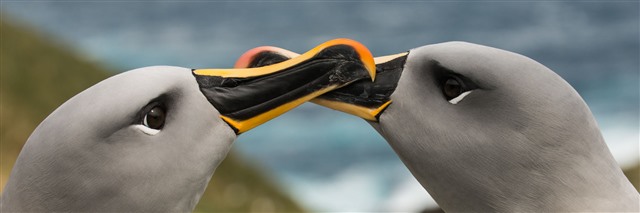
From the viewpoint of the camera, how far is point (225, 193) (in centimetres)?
1053

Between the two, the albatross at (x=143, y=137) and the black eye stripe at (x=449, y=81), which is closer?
the albatross at (x=143, y=137)

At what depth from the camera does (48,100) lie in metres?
10.6

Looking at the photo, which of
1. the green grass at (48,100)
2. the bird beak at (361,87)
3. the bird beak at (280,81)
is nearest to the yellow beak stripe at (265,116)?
the bird beak at (280,81)

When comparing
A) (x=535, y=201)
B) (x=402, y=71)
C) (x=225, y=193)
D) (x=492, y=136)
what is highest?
(x=402, y=71)

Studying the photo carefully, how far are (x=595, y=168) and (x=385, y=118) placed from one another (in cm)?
94

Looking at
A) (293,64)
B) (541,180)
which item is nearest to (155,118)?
(293,64)

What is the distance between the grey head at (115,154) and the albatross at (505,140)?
1007 millimetres

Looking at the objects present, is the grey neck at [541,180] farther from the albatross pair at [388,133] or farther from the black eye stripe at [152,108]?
the black eye stripe at [152,108]

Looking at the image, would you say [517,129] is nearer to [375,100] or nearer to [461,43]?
[461,43]

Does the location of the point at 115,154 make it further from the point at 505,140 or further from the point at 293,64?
the point at 505,140

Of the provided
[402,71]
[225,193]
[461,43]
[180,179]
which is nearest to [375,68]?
[402,71]

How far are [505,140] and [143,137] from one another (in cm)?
150

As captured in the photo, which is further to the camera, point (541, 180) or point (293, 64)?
point (293, 64)

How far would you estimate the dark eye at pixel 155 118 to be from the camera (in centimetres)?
368
